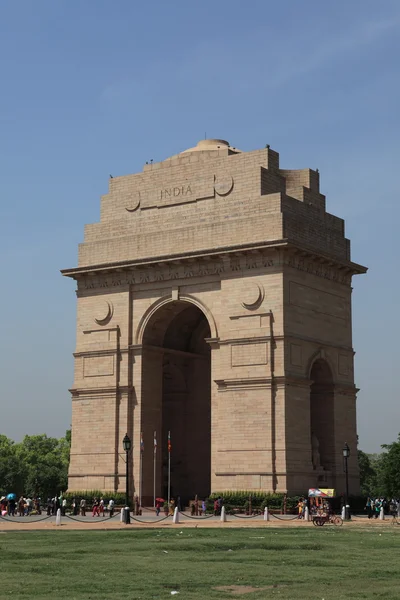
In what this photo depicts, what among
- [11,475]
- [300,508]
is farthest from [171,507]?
[11,475]

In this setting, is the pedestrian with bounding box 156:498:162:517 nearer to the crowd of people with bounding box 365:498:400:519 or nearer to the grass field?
the crowd of people with bounding box 365:498:400:519

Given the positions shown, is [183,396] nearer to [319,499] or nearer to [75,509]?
[75,509]

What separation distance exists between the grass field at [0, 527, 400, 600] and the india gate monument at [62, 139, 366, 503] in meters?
15.6

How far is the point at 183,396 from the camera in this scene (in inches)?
2256

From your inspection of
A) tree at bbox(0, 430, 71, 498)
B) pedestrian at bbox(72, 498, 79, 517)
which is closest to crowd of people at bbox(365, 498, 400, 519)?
pedestrian at bbox(72, 498, 79, 517)

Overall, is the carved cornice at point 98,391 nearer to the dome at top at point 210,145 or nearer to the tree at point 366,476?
the dome at top at point 210,145

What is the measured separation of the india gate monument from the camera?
4816 centimetres

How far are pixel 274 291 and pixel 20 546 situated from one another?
2377 centimetres

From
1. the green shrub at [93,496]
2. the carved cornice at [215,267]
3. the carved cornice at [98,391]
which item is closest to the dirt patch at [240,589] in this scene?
the carved cornice at [215,267]

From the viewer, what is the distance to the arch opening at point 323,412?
167ft

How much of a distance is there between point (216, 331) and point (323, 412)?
714 centimetres

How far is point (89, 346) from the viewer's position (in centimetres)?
5419

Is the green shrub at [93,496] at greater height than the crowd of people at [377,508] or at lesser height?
greater

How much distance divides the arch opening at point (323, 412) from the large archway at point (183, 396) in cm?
719
